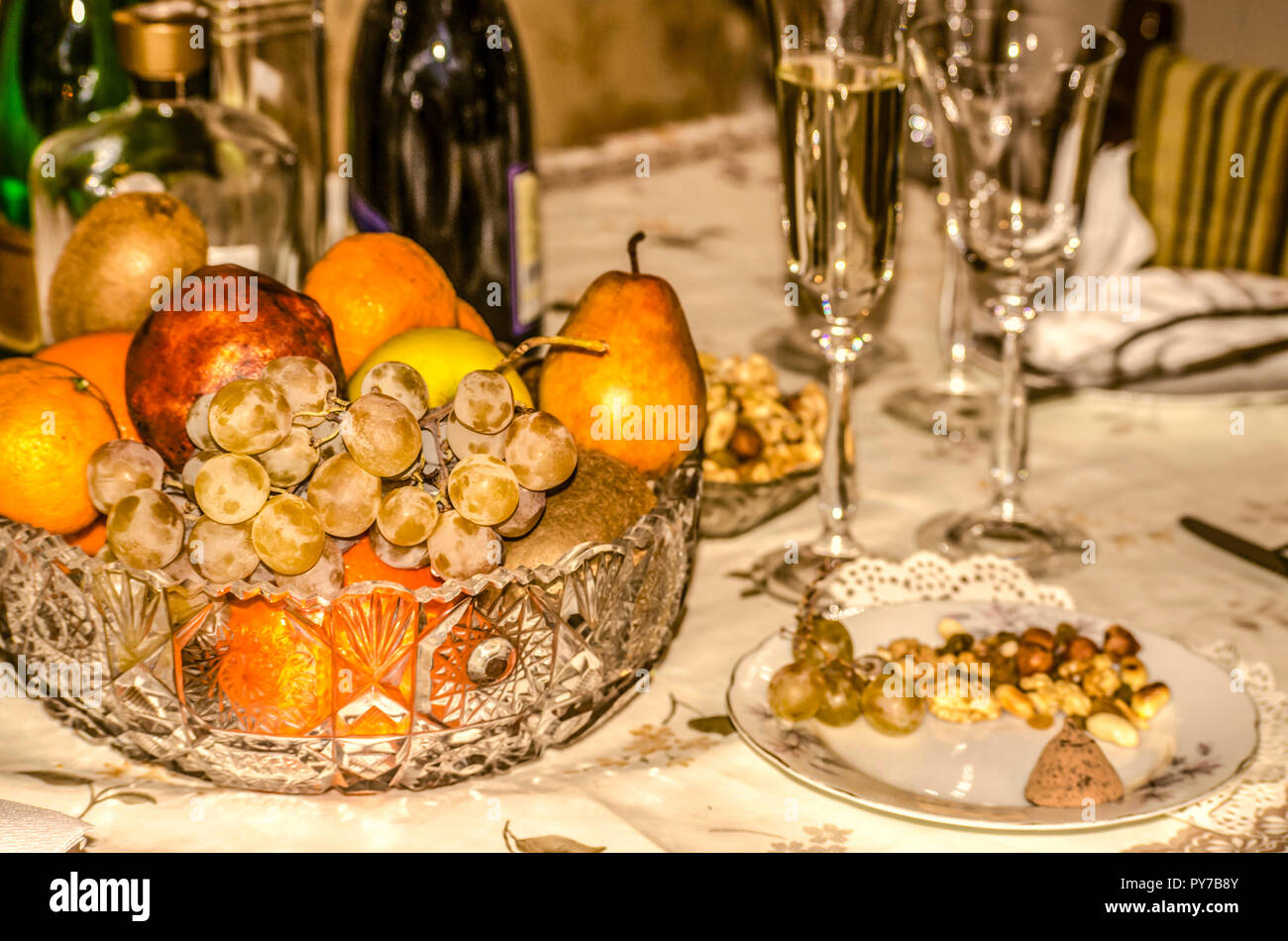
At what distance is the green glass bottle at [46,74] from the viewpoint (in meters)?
1.11

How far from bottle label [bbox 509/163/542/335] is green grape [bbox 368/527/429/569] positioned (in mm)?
458

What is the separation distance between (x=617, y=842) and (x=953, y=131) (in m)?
0.49

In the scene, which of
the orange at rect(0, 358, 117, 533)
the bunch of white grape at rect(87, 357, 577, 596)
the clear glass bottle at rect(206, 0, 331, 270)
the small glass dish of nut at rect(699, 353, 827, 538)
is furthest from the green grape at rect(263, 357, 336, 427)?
the clear glass bottle at rect(206, 0, 331, 270)

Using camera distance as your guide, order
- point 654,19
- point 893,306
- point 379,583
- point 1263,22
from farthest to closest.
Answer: point 654,19
point 1263,22
point 893,306
point 379,583

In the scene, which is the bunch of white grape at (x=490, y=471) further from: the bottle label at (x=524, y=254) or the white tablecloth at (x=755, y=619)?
the bottle label at (x=524, y=254)

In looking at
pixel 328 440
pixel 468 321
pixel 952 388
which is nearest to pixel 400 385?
pixel 328 440

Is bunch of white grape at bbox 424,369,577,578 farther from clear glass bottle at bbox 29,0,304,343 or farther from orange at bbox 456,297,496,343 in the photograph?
clear glass bottle at bbox 29,0,304,343

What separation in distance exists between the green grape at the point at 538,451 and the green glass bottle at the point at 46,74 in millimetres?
707

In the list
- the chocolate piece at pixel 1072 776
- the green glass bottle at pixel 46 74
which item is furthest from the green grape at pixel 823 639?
the green glass bottle at pixel 46 74

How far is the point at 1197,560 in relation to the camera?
863 mm

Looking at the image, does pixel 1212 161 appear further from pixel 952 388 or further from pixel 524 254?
pixel 524 254

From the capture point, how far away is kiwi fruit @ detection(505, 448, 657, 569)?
631mm
